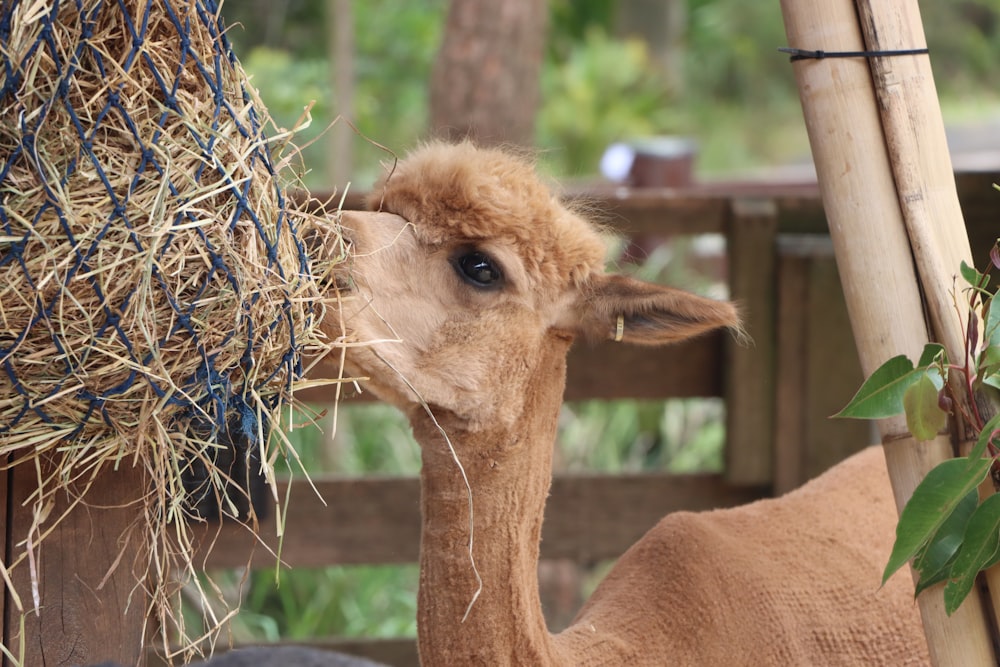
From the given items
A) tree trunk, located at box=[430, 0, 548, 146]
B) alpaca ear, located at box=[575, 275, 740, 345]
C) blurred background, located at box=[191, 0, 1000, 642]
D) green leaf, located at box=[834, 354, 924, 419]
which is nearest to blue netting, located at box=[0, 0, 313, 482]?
blurred background, located at box=[191, 0, 1000, 642]

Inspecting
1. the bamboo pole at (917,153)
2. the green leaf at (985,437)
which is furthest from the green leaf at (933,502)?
the bamboo pole at (917,153)

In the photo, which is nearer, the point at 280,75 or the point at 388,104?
the point at 280,75

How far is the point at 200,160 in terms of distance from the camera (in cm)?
167

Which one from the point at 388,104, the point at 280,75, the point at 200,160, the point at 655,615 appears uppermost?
the point at 388,104

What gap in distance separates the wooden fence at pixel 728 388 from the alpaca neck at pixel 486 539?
1964mm

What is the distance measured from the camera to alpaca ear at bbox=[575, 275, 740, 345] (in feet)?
7.86

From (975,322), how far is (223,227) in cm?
137

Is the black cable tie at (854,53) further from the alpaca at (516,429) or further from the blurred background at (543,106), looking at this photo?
the blurred background at (543,106)

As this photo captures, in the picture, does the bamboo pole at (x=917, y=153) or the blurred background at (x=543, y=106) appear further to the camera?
the blurred background at (x=543, y=106)

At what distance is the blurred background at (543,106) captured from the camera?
19.1 feet

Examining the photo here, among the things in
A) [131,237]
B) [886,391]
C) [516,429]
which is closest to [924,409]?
[886,391]

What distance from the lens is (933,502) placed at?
6.30 ft

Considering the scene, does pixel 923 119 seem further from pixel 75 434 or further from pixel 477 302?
pixel 75 434

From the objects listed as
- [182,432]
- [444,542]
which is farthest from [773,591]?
[182,432]
